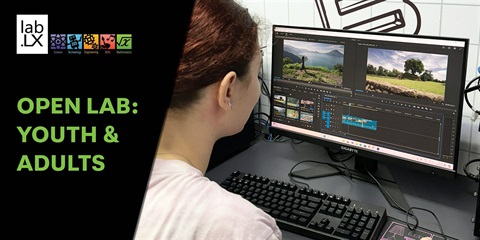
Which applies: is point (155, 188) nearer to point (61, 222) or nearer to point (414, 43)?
point (61, 222)

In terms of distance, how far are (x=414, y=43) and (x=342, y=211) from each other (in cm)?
48

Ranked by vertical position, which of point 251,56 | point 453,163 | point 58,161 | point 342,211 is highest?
point 251,56

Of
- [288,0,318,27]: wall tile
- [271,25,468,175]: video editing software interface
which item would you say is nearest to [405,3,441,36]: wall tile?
[271,25,468,175]: video editing software interface

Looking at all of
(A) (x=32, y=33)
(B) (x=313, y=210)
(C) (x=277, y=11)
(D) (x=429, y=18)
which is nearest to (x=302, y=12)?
(C) (x=277, y=11)

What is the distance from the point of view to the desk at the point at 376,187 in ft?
4.45

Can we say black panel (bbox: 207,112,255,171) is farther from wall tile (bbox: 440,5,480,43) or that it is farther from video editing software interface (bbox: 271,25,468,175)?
wall tile (bbox: 440,5,480,43)

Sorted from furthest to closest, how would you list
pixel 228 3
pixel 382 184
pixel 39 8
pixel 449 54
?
pixel 382 184 → pixel 449 54 → pixel 228 3 → pixel 39 8

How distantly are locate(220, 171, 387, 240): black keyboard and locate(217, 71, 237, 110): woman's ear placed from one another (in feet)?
1.66

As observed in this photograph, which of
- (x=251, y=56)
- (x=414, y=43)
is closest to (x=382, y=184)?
(x=414, y=43)

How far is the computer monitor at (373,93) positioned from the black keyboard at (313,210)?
0.62ft

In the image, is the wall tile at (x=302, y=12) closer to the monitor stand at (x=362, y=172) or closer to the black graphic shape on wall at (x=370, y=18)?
the black graphic shape on wall at (x=370, y=18)

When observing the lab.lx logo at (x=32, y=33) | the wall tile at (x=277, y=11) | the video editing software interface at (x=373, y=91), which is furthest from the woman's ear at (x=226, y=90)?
the wall tile at (x=277, y=11)

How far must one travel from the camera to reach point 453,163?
54.4 inches

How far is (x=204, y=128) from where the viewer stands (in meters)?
0.98
